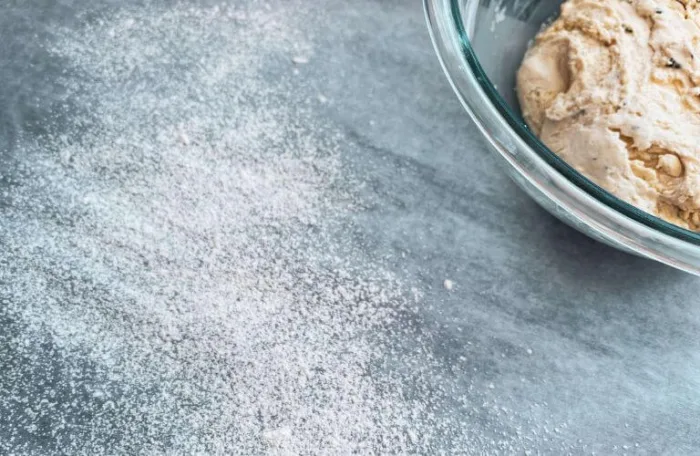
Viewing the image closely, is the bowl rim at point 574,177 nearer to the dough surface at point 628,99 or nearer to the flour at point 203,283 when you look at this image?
the dough surface at point 628,99

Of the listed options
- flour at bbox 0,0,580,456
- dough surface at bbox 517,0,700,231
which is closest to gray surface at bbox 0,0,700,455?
flour at bbox 0,0,580,456

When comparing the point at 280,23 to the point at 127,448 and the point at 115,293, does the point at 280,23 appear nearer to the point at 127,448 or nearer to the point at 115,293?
the point at 115,293

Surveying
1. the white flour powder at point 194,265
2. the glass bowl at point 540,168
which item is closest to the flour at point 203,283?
Result: the white flour powder at point 194,265

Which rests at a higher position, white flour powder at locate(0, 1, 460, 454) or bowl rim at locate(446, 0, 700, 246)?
bowl rim at locate(446, 0, 700, 246)

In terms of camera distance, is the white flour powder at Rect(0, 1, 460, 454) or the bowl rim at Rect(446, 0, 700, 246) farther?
the white flour powder at Rect(0, 1, 460, 454)

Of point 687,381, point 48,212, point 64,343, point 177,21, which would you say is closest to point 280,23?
point 177,21

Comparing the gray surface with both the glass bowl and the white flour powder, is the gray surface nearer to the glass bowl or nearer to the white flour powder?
the white flour powder

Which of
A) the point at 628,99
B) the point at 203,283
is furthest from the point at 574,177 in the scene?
the point at 203,283
